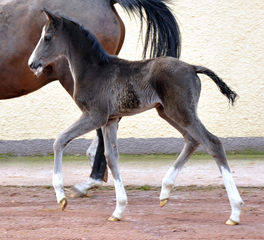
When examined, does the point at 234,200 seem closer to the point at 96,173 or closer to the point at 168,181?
the point at 168,181

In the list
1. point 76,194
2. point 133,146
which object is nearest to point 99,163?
point 76,194

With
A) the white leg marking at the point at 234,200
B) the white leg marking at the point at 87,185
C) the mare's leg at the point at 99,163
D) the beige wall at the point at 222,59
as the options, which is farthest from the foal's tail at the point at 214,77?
the beige wall at the point at 222,59

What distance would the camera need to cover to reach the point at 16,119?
7.43 meters

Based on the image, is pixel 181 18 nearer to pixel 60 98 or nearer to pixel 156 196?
pixel 60 98

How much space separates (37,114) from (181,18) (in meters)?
2.75

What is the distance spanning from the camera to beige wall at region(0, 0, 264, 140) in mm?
7145

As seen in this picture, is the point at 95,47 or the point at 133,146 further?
the point at 133,146

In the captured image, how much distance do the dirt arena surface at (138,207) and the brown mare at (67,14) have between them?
2.26 feet

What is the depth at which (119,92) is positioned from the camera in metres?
3.71

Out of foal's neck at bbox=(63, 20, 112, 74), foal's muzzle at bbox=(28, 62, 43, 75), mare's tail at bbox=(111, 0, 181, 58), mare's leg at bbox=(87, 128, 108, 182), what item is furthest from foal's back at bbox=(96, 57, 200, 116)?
mare's leg at bbox=(87, 128, 108, 182)

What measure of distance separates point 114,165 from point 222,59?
13.0ft

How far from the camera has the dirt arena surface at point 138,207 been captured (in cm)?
332

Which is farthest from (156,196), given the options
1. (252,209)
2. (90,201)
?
(252,209)

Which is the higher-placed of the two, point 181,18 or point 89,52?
point 89,52
